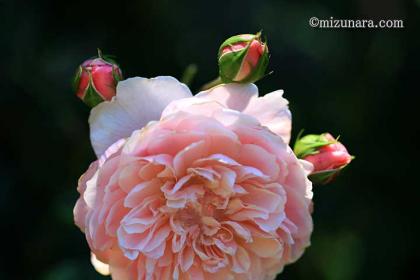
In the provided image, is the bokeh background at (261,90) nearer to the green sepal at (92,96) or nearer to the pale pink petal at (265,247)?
the green sepal at (92,96)

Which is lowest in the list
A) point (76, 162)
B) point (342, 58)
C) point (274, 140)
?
point (76, 162)

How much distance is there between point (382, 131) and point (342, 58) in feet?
0.96

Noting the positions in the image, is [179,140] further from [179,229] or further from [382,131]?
[382,131]

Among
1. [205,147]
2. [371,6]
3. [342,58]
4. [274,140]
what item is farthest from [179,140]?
[371,6]

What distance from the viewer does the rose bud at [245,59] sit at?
130 cm

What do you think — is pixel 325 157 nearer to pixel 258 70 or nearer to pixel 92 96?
pixel 258 70

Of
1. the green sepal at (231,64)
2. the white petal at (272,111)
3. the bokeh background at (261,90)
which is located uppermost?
the green sepal at (231,64)

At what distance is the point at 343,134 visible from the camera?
7.56 feet

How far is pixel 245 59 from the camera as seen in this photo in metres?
1.29

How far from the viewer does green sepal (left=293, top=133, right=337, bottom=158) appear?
1.39 meters

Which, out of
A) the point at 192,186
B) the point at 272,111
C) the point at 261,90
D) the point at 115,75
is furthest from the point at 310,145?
the point at 261,90

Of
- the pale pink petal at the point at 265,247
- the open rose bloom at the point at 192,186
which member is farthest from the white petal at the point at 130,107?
the pale pink petal at the point at 265,247

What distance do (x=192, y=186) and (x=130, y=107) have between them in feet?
0.62

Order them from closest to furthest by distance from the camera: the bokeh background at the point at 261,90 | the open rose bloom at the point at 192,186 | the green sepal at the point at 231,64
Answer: the open rose bloom at the point at 192,186, the green sepal at the point at 231,64, the bokeh background at the point at 261,90
